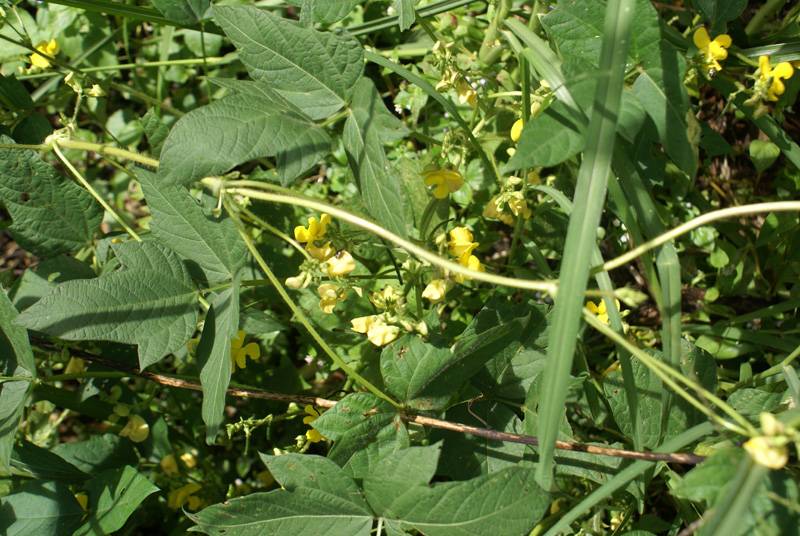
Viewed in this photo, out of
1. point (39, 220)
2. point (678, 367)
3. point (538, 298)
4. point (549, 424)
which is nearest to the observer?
point (549, 424)

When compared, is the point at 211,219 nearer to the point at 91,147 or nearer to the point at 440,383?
the point at 91,147

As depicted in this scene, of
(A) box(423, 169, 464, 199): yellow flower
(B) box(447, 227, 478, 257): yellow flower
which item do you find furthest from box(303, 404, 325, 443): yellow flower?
(A) box(423, 169, 464, 199): yellow flower

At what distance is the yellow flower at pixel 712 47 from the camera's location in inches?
74.0

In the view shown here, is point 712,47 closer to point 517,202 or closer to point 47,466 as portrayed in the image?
point 517,202

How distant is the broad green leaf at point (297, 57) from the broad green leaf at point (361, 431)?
72 cm

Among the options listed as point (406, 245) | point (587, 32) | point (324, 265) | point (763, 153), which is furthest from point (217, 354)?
point (763, 153)

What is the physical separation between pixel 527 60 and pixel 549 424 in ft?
3.09

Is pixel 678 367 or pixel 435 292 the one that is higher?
pixel 435 292

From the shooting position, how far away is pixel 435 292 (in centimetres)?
167

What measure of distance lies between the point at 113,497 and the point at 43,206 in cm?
87

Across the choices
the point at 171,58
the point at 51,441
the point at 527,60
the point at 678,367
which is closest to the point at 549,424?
the point at 678,367

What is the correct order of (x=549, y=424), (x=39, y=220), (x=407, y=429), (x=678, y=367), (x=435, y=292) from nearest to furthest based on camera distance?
(x=549, y=424) → (x=678, y=367) → (x=435, y=292) → (x=407, y=429) → (x=39, y=220)

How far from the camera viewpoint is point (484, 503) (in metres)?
1.53

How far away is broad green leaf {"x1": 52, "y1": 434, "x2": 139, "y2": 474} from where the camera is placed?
225cm
